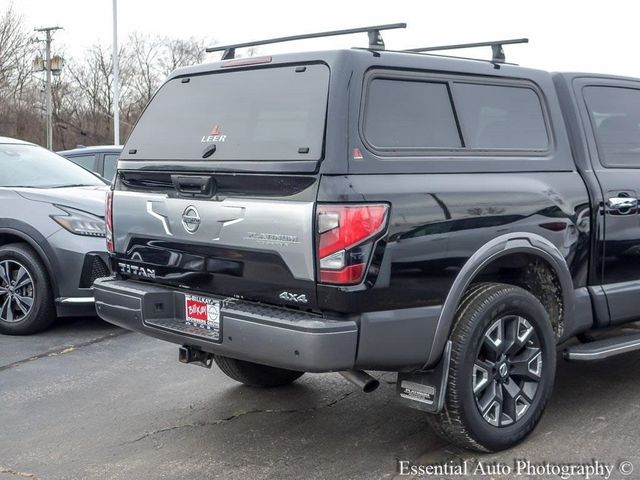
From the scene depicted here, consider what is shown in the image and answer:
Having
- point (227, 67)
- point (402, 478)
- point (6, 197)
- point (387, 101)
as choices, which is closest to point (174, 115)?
point (227, 67)

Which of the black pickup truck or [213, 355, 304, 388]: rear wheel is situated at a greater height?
the black pickup truck

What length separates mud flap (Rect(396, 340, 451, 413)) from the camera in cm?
382

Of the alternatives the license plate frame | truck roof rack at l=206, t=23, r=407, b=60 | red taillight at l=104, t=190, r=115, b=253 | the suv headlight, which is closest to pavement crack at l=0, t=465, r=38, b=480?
the license plate frame

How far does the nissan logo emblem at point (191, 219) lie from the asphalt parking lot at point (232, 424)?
1154 mm

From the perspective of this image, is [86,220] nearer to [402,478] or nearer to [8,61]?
[402,478]

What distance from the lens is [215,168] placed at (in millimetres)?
4016

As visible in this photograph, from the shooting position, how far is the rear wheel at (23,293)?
6.66 m

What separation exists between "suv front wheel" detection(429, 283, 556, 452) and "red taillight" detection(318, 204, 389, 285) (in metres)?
0.69

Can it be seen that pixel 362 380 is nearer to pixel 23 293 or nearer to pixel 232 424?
pixel 232 424

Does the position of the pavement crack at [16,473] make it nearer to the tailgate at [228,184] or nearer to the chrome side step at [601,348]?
the tailgate at [228,184]

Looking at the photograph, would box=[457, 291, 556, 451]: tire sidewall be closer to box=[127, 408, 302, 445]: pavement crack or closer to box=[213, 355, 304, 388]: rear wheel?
box=[127, 408, 302, 445]: pavement crack

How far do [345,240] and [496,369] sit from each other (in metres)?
1.13

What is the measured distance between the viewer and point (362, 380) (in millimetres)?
3912

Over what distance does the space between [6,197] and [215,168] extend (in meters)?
3.65
